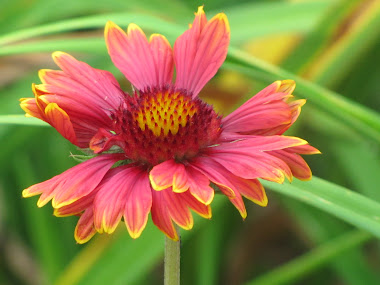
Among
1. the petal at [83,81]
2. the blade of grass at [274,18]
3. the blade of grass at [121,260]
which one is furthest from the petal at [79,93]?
the blade of grass at [274,18]

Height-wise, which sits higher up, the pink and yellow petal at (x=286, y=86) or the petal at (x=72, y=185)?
the pink and yellow petal at (x=286, y=86)

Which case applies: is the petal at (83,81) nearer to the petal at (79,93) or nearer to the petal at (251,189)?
the petal at (79,93)

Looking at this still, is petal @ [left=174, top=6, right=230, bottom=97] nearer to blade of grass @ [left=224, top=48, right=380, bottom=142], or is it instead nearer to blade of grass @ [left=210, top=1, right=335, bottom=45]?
blade of grass @ [left=224, top=48, right=380, bottom=142]

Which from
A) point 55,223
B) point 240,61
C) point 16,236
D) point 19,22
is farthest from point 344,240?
point 16,236

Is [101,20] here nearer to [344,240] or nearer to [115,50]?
[115,50]

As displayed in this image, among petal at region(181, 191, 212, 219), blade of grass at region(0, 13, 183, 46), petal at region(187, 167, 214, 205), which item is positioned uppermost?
petal at region(187, 167, 214, 205)

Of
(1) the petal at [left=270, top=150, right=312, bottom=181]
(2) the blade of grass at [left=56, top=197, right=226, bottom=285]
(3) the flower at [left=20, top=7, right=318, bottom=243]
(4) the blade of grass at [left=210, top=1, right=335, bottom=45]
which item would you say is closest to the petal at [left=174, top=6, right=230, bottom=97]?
(3) the flower at [left=20, top=7, right=318, bottom=243]

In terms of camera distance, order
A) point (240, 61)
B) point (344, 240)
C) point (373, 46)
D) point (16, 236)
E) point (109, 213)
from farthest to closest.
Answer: point (16, 236), point (373, 46), point (344, 240), point (240, 61), point (109, 213)
